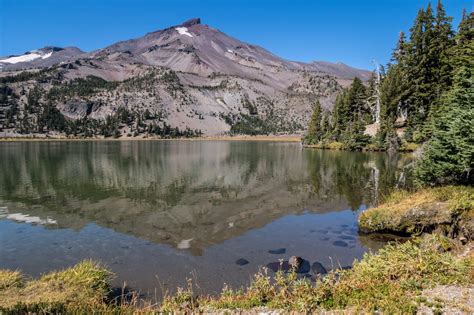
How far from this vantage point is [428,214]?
18.2 meters

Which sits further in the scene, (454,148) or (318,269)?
(454,148)

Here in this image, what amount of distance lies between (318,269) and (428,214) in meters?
7.31

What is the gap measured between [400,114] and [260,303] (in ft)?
294

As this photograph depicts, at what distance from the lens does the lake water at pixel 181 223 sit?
54.4 feet

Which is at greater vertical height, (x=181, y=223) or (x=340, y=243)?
(x=340, y=243)

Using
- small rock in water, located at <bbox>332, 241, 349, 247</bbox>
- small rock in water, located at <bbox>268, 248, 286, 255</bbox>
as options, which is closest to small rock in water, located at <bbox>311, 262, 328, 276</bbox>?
small rock in water, located at <bbox>268, 248, 286, 255</bbox>

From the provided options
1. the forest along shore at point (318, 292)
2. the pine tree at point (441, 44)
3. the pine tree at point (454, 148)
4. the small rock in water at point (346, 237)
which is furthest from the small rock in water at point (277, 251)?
the pine tree at point (441, 44)

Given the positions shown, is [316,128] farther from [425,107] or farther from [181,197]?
[181,197]

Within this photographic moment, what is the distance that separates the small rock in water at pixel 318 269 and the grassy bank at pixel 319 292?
142 inches

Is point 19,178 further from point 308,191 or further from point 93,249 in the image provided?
point 308,191

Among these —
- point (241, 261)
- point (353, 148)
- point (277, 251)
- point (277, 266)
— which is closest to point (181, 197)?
point (277, 251)

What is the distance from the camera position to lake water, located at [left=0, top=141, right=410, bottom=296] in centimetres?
1658

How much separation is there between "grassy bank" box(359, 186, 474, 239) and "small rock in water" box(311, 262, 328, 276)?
6.06 metres

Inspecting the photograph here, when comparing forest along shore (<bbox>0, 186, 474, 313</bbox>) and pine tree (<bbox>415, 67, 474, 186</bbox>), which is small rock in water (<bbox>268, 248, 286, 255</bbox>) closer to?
forest along shore (<bbox>0, 186, 474, 313</bbox>)
